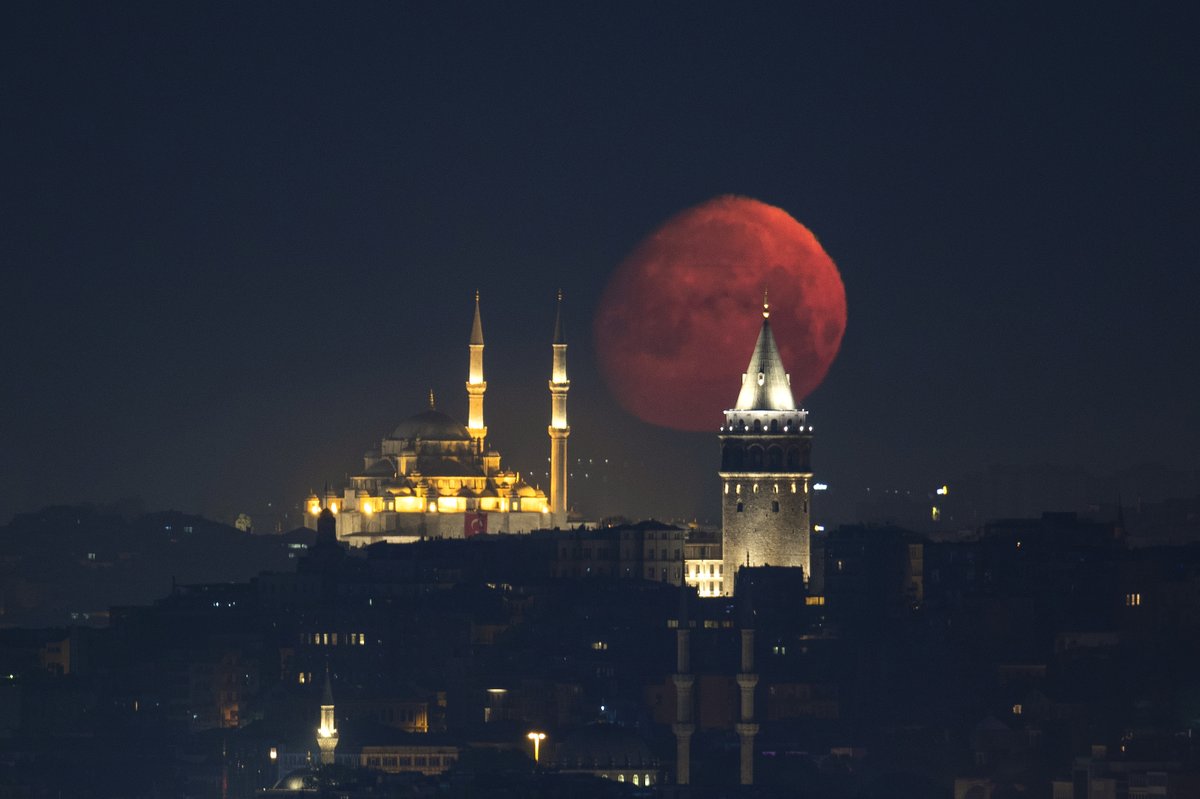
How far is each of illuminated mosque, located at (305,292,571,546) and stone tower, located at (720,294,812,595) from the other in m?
27.5

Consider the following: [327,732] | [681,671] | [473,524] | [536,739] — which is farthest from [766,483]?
[473,524]

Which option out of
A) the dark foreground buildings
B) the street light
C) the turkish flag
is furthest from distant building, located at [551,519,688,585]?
the turkish flag

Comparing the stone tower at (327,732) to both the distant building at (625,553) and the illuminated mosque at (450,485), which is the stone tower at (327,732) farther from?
the illuminated mosque at (450,485)

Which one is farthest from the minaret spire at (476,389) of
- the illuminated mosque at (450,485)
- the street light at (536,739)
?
the street light at (536,739)

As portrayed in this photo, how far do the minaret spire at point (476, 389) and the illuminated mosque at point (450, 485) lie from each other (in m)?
0.04

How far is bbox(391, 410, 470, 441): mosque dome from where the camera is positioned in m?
176

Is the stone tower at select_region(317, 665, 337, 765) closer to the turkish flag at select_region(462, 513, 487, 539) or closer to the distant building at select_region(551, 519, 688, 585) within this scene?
the distant building at select_region(551, 519, 688, 585)

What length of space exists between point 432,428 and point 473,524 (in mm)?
7544

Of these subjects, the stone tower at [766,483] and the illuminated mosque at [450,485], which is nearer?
the stone tower at [766,483]

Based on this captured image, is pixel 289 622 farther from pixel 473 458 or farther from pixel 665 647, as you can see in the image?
pixel 473 458

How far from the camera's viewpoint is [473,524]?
557 feet

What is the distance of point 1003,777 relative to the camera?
404 feet

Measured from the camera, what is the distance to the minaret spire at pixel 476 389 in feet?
581

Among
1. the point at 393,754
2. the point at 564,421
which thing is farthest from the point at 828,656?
the point at 564,421
